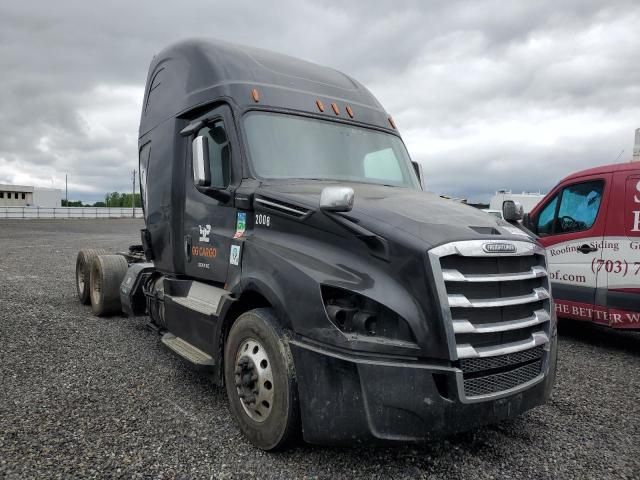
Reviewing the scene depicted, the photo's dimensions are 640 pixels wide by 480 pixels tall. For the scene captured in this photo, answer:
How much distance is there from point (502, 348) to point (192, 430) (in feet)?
7.66

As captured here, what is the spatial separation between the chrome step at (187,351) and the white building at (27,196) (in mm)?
81125

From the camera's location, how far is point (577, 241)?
6.78 meters

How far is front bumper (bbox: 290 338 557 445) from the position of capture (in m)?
2.91

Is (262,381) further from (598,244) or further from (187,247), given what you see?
(598,244)

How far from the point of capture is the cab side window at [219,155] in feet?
14.1

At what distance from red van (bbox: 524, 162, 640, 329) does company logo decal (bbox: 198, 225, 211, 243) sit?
4.15 m

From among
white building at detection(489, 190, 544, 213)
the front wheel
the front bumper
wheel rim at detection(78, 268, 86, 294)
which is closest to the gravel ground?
the front wheel

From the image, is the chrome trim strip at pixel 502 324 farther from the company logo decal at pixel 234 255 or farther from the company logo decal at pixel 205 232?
the company logo decal at pixel 205 232

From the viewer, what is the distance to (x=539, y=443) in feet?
12.3

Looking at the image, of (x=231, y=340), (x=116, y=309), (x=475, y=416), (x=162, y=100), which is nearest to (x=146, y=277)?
(x=116, y=309)

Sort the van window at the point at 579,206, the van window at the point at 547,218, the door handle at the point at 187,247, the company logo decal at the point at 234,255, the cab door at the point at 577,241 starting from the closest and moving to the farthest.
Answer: the company logo decal at the point at 234,255, the door handle at the point at 187,247, the cab door at the point at 577,241, the van window at the point at 579,206, the van window at the point at 547,218

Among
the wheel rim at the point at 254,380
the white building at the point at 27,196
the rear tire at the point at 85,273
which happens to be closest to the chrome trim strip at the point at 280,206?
the wheel rim at the point at 254,380

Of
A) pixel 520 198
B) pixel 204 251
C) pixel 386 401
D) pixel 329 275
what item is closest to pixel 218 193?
pixel 204 251

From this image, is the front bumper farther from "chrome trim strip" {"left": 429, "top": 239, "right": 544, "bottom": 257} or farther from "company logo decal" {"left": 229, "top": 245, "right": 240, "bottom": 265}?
"company logo decal" {"left": 229, "top": 245, "right": 240, "bottom": 265}
